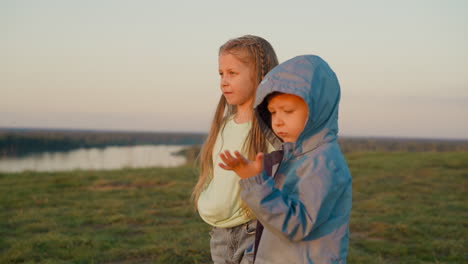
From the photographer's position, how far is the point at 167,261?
420 centimetres

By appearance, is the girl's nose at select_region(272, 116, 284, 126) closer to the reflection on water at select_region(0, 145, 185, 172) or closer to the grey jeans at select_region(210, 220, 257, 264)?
the grey jeans at select_region(210, 220, 257, 264)

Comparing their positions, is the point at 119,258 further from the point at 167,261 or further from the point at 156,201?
the point at 156,201

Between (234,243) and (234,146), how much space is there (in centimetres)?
52

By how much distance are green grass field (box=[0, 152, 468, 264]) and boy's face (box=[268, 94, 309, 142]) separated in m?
2.76

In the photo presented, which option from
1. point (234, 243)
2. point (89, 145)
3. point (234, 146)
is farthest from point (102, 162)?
point (89, 145)

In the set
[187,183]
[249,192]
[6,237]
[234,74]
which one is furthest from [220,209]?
[187,183]

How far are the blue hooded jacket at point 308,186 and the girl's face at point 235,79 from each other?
2.04 ft

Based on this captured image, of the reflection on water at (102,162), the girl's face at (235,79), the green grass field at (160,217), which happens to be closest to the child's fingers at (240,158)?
the girl's face at (235,79)

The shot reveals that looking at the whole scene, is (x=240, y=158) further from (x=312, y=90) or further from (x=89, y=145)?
(x=89, y=145)

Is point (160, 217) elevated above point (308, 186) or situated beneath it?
situated beneath

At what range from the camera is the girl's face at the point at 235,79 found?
8.07ft

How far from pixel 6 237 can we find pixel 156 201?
246 centimetres

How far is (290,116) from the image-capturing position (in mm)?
1776

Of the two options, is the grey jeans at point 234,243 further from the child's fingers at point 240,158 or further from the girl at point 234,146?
the child's fingers at point 240,158
